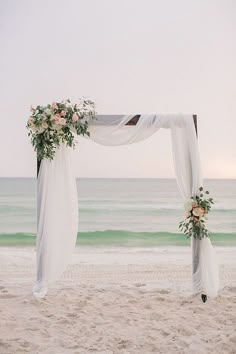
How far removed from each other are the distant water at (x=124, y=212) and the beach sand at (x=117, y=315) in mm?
4071

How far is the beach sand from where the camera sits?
2.87 metres

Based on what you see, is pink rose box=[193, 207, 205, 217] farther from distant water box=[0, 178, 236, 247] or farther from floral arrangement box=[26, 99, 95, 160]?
distant water box=[0, 178, 236, 247]

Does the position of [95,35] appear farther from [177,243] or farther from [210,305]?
[210,305]

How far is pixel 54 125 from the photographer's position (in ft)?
13.4

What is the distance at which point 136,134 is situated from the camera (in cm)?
419

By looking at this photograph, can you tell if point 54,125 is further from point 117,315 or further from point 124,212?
point 124,212

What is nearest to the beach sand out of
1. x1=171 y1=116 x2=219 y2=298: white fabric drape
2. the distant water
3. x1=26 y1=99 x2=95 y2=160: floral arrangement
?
x1=171 y1=116 x2=219 y2=298: white fabric drape

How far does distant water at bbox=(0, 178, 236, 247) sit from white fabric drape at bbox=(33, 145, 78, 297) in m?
5.26

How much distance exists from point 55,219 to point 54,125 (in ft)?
3.16

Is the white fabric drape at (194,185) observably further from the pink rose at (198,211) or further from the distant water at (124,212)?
the distant water at (124,212)

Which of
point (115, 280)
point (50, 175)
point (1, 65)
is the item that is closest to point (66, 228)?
point (50, 175)

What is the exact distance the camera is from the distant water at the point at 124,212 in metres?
10.4

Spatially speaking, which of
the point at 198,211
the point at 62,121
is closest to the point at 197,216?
the point at 198,211

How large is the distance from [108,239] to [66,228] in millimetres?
6175
